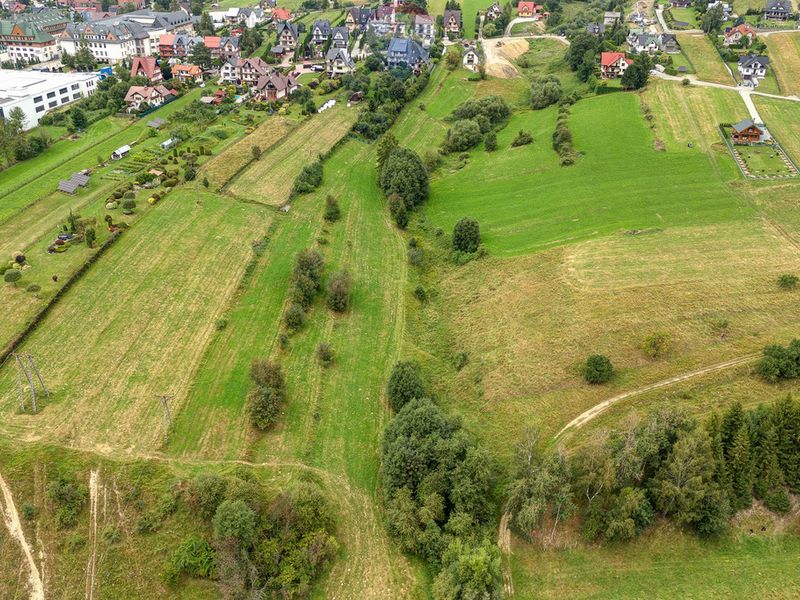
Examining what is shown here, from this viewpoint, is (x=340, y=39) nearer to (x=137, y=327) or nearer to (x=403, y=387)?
(x=137, y=327)

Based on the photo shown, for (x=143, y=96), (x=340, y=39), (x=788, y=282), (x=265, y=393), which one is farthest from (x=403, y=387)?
(x=340, y=39)

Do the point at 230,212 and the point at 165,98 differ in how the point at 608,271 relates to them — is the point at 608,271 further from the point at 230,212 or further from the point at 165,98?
the point at 165,98

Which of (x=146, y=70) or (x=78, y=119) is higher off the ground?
(x=146, y=70)

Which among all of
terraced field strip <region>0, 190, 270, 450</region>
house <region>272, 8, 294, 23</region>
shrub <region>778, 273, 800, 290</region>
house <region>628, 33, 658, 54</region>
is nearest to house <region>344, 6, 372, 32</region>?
house <region>272, 8, 294, 23</region>

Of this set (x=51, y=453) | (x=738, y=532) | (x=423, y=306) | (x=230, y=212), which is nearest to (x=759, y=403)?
(x=738, y=532)

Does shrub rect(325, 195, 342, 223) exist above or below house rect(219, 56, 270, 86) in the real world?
below

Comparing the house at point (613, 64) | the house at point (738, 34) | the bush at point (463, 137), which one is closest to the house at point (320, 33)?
the bush at point (463, 137)

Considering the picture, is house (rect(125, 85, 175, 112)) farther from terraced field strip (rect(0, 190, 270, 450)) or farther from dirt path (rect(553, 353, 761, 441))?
dirt path (rect(553, 353, 761, 441))
